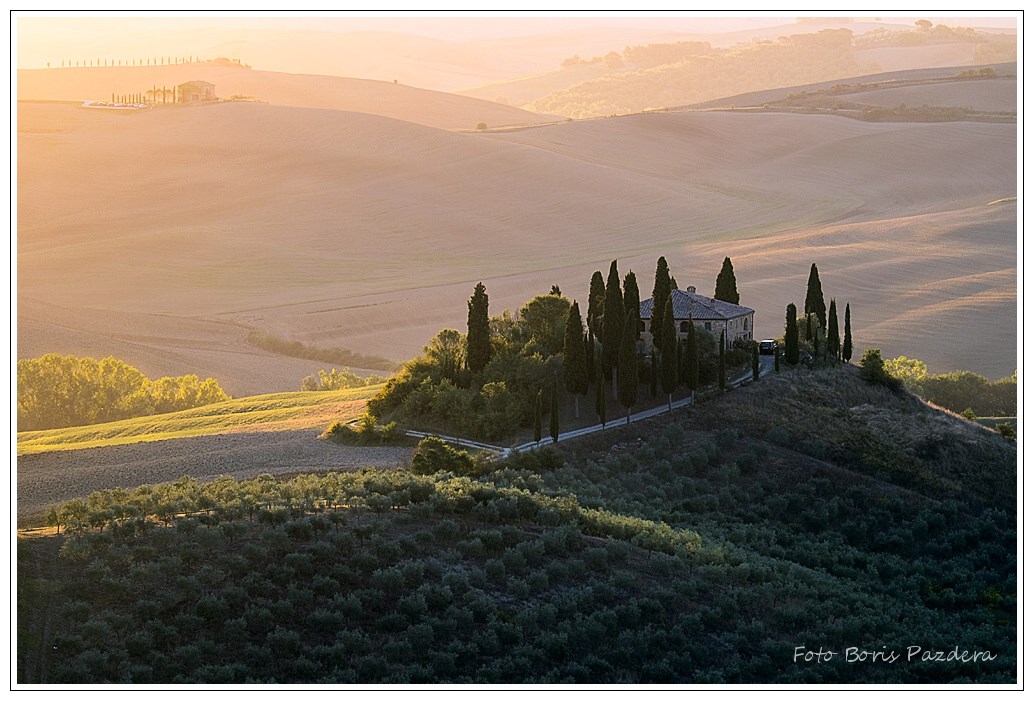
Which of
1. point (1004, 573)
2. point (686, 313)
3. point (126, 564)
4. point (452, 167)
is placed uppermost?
point (452, 167)

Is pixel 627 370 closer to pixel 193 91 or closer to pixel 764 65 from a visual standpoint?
pixel 193 91

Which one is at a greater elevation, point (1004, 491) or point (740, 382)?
point (740, 382)

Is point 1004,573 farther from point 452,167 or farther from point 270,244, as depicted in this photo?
point 452,167

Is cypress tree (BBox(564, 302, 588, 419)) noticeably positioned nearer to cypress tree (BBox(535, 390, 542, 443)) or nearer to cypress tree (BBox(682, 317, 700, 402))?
cypress tree (BBox(535, 390, 542, 443))

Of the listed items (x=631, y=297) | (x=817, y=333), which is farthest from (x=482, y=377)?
(x=817, y=333)

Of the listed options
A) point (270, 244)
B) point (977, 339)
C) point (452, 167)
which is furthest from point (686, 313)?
point (452, 167)

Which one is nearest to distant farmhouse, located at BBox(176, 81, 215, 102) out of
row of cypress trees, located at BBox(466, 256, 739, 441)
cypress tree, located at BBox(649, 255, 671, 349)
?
cypress tree, located at BBox(649, 255, 671, 349)
